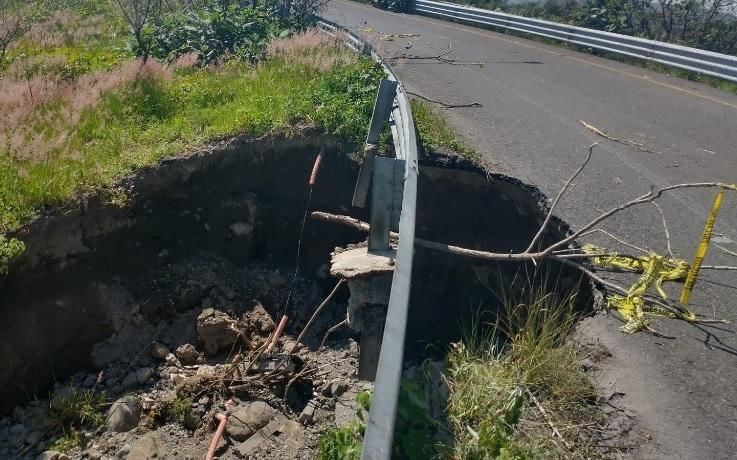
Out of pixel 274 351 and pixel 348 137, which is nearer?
pixel 274 351

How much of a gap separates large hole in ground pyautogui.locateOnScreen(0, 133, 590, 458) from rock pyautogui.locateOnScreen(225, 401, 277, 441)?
0.27 metres

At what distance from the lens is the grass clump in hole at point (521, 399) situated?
11.3 ft

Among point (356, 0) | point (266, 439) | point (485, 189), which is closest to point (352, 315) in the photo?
point (266, 439)

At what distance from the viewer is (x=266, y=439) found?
17.4 feet

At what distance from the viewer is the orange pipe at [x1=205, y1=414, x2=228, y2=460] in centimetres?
505

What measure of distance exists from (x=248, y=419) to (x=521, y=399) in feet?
9.41

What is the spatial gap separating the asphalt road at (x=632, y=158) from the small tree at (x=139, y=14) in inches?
169

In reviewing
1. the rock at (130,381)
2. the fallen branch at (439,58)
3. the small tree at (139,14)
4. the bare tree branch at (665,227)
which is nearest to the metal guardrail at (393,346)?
the bare tree branch at (665,227)

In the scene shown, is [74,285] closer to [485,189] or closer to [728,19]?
[485,189]

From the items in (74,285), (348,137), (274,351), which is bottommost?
(274,351)

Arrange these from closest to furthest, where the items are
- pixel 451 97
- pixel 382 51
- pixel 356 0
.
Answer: pixel 451 97, pixel 382 51, pixel 356 0

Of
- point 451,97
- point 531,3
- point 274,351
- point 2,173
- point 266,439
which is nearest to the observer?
point 266,439

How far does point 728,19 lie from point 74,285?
15948 millimetres

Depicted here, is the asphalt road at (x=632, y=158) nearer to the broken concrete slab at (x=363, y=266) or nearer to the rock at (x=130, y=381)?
the broken concrete slab at (x=363, y=266)
